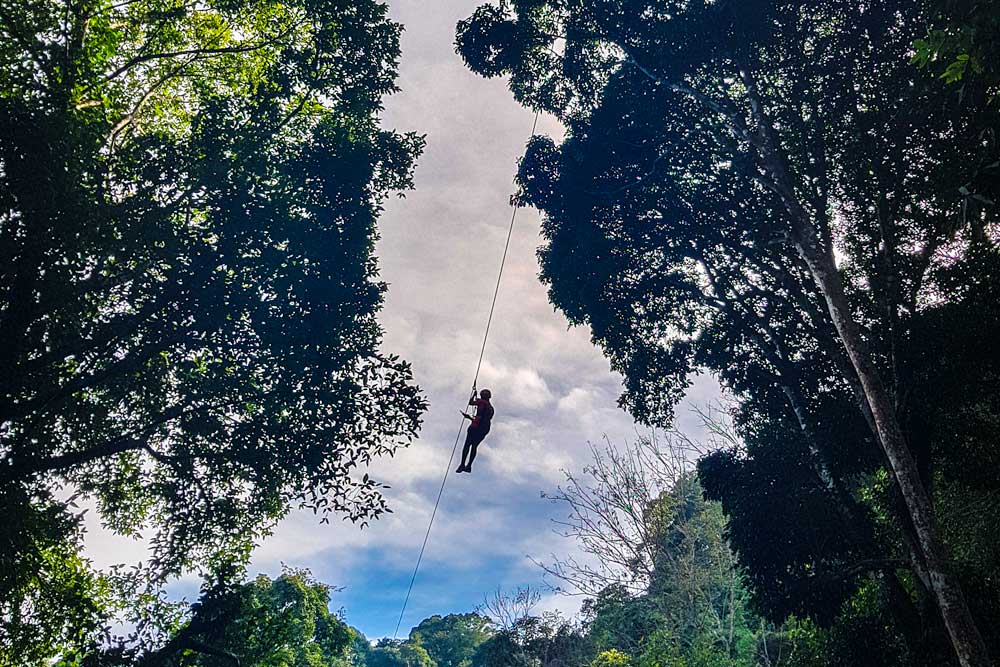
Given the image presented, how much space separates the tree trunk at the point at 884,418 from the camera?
612 centimetres

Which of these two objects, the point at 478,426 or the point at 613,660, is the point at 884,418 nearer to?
the point at 478,426

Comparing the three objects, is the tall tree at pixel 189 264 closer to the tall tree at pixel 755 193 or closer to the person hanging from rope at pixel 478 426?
the person hanging from rope at pixel 478 426

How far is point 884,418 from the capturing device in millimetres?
7074

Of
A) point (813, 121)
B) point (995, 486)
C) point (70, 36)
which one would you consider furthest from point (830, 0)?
point (70, 36)

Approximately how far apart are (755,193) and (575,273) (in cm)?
396

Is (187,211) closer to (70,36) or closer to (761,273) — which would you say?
(70,36)

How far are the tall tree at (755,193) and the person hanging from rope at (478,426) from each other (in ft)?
12.4

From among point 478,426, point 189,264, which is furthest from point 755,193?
point 189,264

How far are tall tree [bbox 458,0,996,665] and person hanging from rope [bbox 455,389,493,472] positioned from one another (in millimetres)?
3777

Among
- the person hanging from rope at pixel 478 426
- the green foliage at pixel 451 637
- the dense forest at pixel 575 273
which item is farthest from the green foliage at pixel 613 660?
the green foliage at pixel 451 637

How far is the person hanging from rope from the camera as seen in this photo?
9.69m

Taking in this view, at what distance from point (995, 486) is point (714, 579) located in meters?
12.8

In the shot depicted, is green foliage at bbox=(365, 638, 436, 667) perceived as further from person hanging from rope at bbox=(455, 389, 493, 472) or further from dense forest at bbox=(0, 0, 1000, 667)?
person hanging from rope at bbox=(455, 389, 493, 472)

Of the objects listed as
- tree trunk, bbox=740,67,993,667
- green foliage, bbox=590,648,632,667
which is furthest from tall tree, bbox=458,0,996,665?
green foliage, bbox=590,648,632,667
